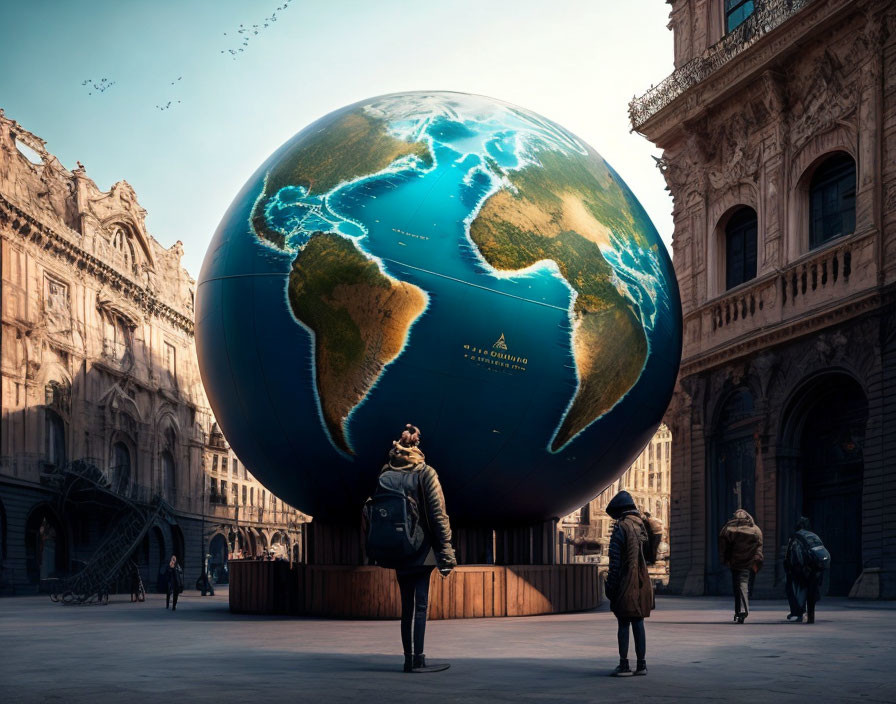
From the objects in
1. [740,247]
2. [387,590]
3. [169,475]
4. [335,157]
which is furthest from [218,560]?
[335,157]

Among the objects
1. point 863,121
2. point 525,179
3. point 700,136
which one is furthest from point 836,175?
point 525,179

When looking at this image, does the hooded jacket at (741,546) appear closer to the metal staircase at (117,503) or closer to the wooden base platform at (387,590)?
the wooden base platform at (387,590)

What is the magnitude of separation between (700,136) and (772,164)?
2.73 m

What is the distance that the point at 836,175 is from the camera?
23234 mm

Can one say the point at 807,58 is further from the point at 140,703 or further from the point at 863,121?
the point at 140,703

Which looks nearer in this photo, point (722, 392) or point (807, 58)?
point (807, 58)

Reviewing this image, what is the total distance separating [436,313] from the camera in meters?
13.4

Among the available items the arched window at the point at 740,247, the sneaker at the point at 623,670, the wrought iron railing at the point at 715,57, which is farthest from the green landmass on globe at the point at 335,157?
the arched window at the point at 740,247

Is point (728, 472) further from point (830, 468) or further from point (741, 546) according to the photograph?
point (741, 546)

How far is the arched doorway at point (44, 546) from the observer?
41125 millimetres

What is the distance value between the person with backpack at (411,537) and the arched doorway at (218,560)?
51.4m

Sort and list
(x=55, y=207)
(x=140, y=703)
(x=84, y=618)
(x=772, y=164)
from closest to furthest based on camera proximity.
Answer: (x=140, y=703) → (x=84, y=618) → (x=772, y=164) → (x=55, y=207)

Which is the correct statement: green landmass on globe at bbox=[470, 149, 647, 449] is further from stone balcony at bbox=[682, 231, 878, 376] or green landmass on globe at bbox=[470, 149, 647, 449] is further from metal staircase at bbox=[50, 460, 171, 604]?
metal staircase at bbox=[50, 460, 171, 604]

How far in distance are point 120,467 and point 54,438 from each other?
5833 mm
